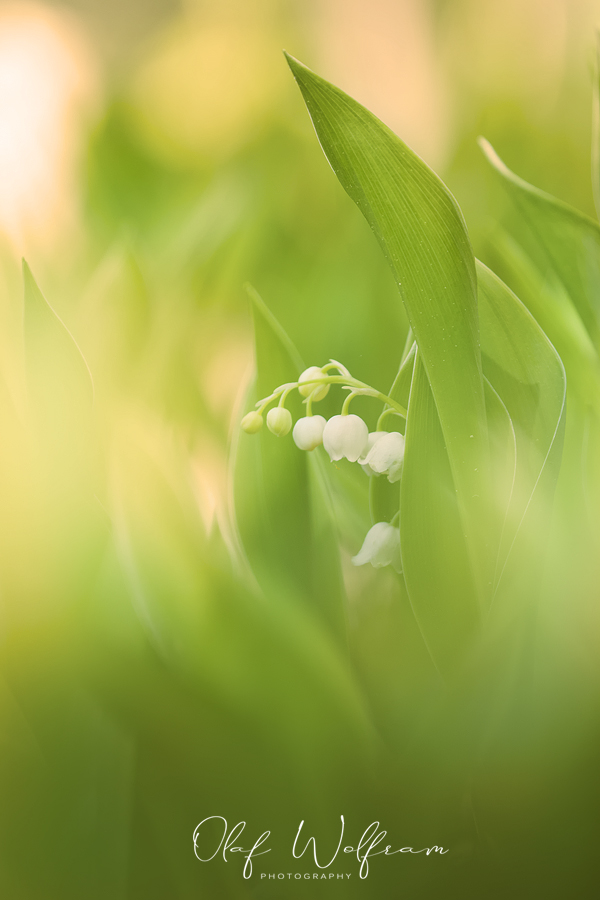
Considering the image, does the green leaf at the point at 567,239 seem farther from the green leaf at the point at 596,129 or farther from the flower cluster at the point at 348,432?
the flower cluster at the point at 348,432

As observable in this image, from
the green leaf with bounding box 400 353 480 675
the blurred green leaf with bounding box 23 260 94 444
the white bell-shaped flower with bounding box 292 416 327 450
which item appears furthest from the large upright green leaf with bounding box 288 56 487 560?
the blurred green leaf with bounding box 23 260 94 444

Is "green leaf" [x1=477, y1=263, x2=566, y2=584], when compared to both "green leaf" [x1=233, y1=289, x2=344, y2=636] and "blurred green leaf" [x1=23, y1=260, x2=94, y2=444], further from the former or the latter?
"blurred green leaf" [x1=23, y1=260, x2=94, y2=444]

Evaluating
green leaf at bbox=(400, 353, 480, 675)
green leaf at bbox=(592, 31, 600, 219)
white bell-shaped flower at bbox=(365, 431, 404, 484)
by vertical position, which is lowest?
green leaf at bbox=(400, 353, 480, 675)

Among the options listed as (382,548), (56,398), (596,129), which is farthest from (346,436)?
(596,129)

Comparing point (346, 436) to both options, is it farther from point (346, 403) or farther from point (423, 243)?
point (423, 243)

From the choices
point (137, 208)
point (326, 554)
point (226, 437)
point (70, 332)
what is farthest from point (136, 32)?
point (326, 554)

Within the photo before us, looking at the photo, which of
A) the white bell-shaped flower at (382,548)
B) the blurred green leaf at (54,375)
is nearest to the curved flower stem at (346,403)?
the white bell-shaped flower at (382,548)

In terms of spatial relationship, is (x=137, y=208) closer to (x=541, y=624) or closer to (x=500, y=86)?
(x=500, y=86)
